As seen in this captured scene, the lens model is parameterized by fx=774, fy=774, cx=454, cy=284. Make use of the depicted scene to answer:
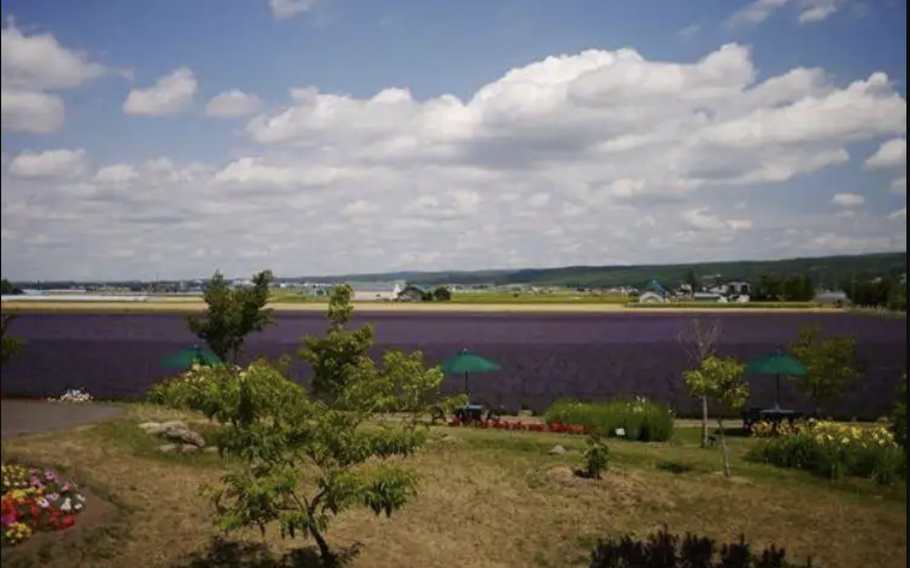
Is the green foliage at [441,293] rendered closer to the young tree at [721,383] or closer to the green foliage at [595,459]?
the young tree at [721,383]

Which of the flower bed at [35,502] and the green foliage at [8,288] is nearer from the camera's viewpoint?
the green foliage at [8,288]

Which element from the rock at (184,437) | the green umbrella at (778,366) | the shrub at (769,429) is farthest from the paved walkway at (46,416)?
the green umbrella at (778,366)

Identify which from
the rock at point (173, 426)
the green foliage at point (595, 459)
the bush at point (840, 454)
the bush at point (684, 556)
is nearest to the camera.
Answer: the bush at point (684, 556)

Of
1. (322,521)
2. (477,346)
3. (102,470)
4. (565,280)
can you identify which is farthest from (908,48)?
(565,280)

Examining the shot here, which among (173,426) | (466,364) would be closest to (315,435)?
(173,426)

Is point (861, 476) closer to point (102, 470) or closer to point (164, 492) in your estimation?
point (164, 492)

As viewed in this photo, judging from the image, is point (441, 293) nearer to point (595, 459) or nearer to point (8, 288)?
point (595, 459)
